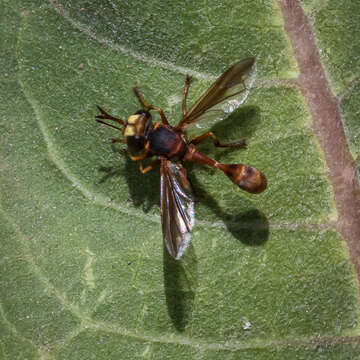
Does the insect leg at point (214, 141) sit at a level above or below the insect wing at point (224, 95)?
below

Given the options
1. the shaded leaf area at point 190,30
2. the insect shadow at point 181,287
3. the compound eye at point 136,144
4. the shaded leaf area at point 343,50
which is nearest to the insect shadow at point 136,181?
the compound eye at point 136,144

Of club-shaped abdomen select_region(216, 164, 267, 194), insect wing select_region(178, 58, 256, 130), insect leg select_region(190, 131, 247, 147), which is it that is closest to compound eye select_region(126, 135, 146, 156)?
insect wing select_region(178, 58, 256, 130)

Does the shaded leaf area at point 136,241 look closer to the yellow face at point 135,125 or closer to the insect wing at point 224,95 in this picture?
the insect wing at point 224,95

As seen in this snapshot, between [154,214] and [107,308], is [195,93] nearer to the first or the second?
[154,214]

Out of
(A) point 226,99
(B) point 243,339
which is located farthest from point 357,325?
(A) point 226,99

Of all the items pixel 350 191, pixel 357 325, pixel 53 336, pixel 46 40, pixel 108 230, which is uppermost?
pixel 46 40

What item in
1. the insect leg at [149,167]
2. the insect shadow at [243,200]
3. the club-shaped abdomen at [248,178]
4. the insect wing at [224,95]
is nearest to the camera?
the club-shaped abdomen at [248,178]
